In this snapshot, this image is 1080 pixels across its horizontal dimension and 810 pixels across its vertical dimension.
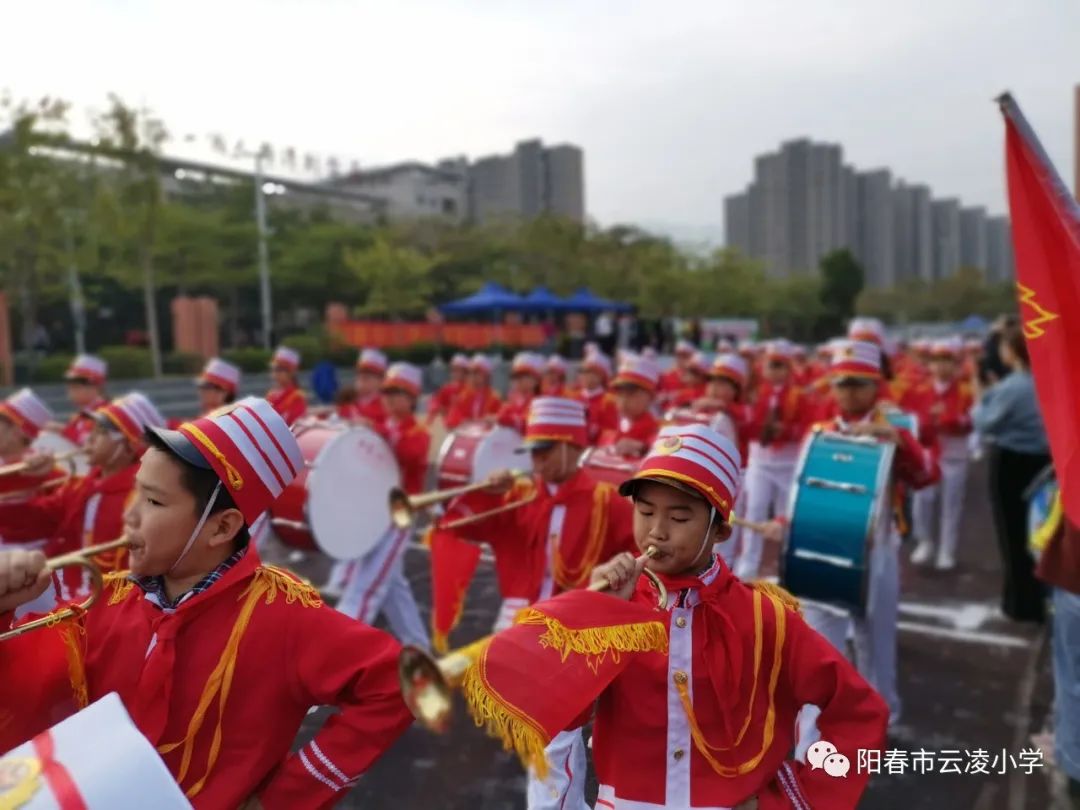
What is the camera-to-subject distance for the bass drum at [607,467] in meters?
5.00

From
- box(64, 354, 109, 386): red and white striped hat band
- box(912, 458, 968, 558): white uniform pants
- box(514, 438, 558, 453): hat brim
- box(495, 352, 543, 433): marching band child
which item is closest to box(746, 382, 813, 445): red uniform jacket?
box(912, 458, 968, 558): white uniform pants

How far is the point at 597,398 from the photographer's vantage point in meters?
9.95

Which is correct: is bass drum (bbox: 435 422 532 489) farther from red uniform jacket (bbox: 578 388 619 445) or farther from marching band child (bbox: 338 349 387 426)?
red uniform jacket (bbox: 578 388 619 445)

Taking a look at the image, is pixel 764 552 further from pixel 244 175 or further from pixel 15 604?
pixel 244 175

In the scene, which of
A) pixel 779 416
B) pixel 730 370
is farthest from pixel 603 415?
pixel 779 416

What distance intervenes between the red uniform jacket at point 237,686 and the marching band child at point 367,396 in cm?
581

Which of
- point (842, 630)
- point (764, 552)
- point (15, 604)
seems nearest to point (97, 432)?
point (15, 604)

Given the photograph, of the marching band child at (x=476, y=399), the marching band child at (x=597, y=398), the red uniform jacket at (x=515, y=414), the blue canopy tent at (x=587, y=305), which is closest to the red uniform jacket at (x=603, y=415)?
the marching band child at (x=597, y=398)

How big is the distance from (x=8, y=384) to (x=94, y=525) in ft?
51.5

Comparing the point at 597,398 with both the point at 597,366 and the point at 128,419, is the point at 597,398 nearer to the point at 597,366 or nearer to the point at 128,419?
the point at 597,366

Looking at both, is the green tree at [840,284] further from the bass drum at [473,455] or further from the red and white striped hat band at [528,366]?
the bass drum at [473,455]

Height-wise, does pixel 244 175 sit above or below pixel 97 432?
above

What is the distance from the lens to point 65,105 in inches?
711

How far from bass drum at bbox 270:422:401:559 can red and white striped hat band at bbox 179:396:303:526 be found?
10.6 ft
